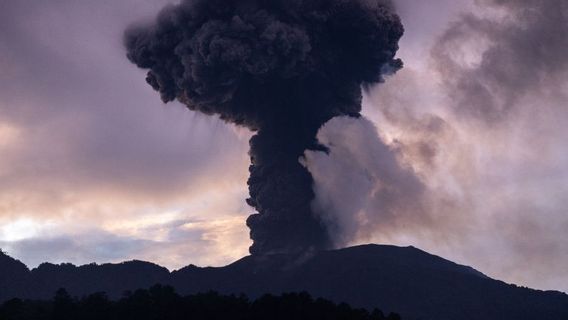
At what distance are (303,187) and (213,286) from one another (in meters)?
23.0

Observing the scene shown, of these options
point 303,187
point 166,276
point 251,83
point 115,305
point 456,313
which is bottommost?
point 115,305

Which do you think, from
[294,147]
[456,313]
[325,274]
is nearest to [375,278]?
[325,274]

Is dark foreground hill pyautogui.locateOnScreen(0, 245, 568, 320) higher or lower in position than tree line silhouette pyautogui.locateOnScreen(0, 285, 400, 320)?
higher

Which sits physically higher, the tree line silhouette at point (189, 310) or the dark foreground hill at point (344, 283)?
the dark foreground hill at point (344, 283)

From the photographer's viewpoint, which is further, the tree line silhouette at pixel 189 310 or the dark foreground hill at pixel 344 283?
the dark foreground hill at pixel 344 283

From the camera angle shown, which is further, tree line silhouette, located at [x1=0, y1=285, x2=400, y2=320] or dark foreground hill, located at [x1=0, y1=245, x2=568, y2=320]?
dark foreground hill, located at [x1=0, y1=245, x2=568, y2=320]

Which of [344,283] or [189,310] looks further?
[344,283]

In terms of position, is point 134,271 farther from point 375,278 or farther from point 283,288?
point 375,278

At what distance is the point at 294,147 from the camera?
109625 mm

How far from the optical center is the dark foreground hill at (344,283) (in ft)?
342

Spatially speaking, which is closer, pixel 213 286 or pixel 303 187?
pixel 303 187

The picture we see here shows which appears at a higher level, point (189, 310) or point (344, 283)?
point (344, 283)

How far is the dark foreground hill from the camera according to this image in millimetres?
104375

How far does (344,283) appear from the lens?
113 m
